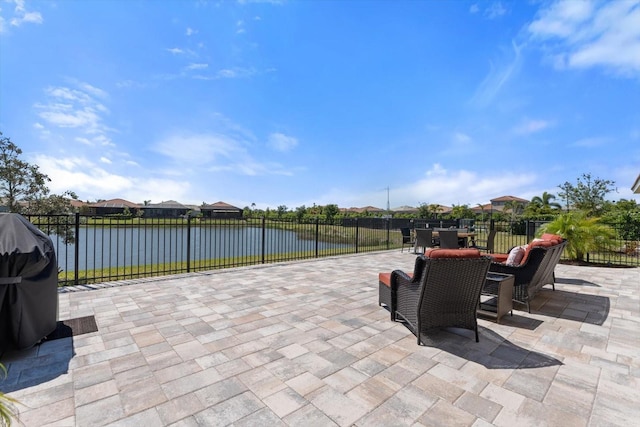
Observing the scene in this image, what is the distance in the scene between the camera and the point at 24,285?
2.45 metres

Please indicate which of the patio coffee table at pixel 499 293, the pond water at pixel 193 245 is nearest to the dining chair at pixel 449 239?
the pond water at pixel 193 245

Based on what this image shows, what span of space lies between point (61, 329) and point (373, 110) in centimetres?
1109

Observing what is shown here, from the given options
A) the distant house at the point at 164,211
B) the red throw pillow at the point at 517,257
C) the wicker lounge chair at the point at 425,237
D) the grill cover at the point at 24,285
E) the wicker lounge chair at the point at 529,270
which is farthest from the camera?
the distant house at the point at 164,211

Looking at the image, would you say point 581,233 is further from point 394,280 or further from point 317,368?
point 317,368

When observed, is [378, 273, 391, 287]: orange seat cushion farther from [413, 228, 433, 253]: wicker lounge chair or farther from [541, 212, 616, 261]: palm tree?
[541, 212, 616, 261]: palm tree

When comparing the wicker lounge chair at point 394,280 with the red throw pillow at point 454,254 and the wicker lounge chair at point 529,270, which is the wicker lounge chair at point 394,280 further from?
the wicker lounge chair at point 529,270

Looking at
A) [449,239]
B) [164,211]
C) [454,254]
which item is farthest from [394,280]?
[164,211]

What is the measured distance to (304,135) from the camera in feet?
45.7

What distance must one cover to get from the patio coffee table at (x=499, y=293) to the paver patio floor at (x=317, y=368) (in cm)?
18

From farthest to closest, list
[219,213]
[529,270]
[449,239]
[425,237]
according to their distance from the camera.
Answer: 1. [219,213]
2. [425,237]
3. [449,239]
4. [529,270]

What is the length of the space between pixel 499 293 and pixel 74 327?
15.4ft

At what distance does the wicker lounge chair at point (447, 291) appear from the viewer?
8.71 ft

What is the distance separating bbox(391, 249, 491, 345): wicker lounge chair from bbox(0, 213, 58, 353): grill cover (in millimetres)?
3373

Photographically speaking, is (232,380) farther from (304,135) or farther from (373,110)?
(304,135)
